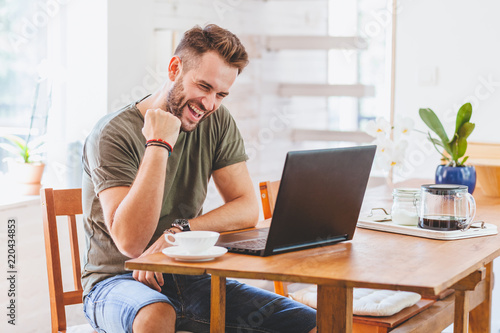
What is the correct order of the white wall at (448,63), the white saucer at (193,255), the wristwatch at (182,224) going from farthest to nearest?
the white wall at (448,63) → the wristwatch at (182,224) → the white saucer at (193,255)

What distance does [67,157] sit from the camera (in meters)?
2.87

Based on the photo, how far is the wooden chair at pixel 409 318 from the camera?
1904mm

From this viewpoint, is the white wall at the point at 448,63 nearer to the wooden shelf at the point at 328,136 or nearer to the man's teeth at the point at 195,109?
the wooden shelf at the point at 328,136

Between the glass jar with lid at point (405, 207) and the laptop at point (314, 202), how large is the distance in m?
0.25

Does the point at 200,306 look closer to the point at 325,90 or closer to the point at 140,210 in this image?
the point at 140,210

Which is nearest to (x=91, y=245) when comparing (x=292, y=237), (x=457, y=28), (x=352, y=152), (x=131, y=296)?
(x=131, y=296)

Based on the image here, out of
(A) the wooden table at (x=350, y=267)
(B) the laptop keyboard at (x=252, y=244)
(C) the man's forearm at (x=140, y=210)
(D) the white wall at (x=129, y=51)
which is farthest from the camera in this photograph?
(D) the white wall at (x=129, y=51)

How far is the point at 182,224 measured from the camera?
173 centimetres

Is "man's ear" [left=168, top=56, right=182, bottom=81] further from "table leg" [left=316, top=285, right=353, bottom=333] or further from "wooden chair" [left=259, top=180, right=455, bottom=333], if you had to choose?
"table leg" [left=316, top=285, right=353, bottom=333]

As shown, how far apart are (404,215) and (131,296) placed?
77 cm

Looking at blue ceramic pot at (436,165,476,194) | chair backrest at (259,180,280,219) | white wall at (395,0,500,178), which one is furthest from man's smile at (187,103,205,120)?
white wall at (395,0,500,178)

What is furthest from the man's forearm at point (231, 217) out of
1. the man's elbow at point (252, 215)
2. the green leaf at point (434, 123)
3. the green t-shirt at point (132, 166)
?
the green leaf at point (434, 123)

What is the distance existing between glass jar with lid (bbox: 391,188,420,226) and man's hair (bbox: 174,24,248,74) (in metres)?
0.61

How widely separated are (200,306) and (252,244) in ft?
1.19
